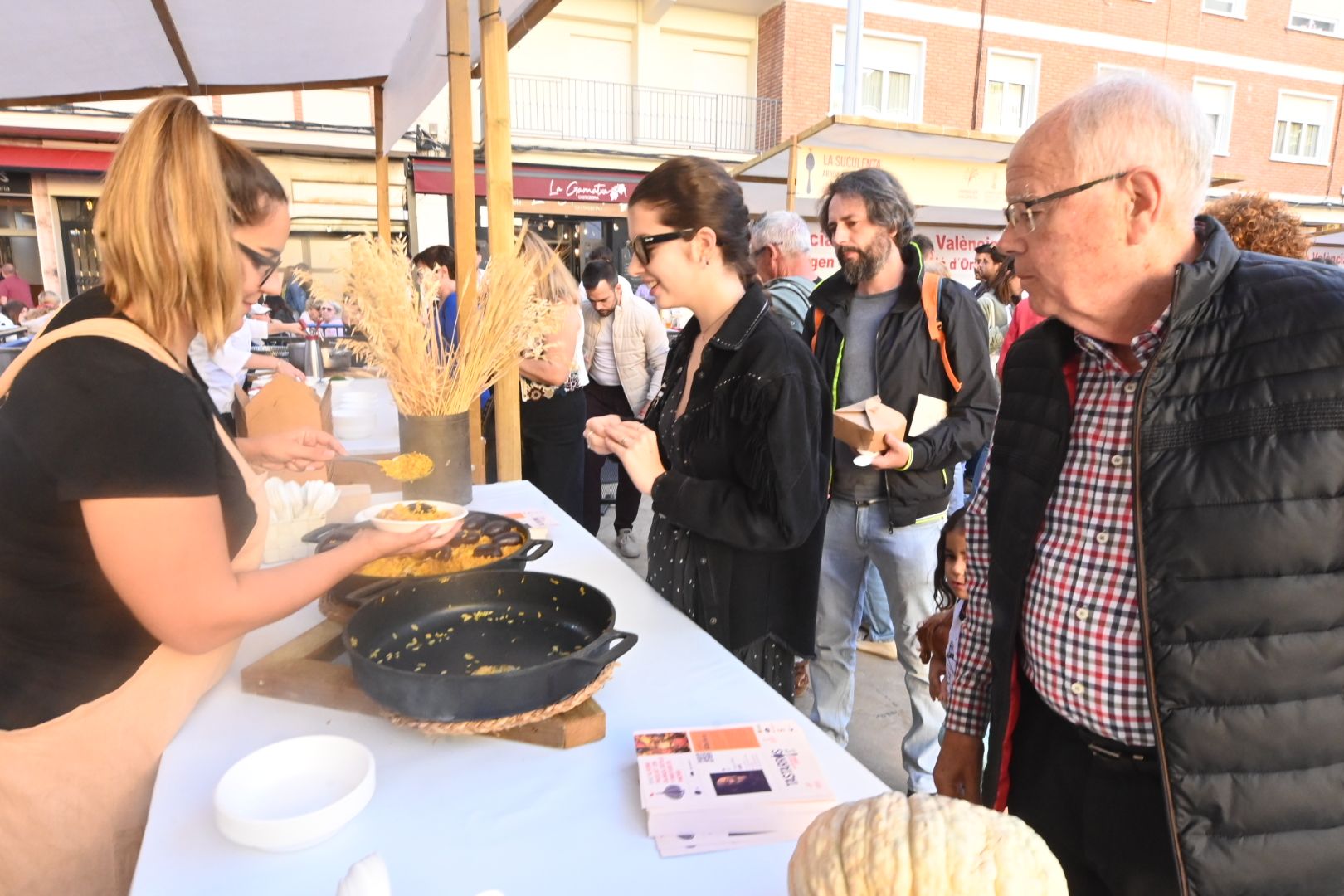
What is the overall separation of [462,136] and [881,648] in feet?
10.3

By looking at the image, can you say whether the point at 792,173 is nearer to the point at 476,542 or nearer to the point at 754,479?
the point at 754,479

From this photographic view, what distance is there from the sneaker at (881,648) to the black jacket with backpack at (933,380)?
4.36 feet

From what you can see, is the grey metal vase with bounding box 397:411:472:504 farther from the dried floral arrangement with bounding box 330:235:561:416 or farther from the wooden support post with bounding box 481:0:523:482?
the wooden support post with bounding box 481:0:523:482

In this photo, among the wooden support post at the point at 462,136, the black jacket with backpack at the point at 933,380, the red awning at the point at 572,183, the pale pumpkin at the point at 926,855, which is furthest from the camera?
the red awning at the point at 572,183

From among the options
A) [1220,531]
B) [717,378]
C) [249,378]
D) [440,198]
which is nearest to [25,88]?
[249,378]

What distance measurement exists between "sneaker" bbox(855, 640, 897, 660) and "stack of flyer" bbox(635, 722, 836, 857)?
2.72 metres

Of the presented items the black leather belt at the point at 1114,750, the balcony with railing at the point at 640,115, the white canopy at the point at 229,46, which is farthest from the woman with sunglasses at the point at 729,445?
the balcony with railing at the point at 640,115

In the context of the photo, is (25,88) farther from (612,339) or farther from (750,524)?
(750,524)

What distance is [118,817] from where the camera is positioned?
1159 mm

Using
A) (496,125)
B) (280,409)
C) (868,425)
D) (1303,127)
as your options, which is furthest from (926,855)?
(1303,127)

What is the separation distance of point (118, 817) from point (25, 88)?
570 cm

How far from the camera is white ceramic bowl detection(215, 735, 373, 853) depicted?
92 centimetres

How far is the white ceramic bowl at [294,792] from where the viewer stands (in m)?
0.92

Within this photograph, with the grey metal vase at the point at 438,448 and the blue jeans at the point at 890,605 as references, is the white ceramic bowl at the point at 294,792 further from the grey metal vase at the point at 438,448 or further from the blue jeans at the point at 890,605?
the blue jeans at the point at 890,605
